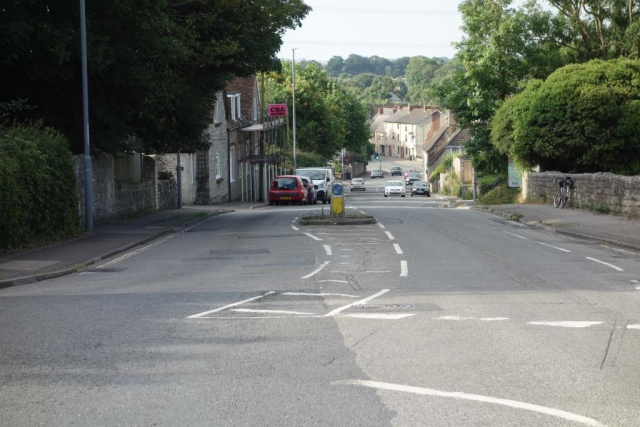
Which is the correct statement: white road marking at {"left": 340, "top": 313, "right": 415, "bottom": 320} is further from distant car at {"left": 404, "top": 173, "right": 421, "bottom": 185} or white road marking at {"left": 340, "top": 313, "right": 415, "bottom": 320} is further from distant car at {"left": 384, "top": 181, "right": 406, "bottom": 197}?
distant car at {"left": 404, "top": 173, "right": 421, "bottom": 185}

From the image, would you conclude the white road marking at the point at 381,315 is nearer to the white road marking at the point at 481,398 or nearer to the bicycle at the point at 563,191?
the white road marking at the point at 481,398

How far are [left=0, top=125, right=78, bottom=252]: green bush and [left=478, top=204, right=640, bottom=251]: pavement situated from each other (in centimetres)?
1360

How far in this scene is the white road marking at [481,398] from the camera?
6316mm

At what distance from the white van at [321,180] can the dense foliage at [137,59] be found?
68.1 feet

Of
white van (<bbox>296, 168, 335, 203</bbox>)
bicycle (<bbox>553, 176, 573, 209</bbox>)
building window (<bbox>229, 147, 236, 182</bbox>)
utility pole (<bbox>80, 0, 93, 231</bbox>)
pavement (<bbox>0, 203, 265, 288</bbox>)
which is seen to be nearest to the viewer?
pavement (<bbox>0, 203, 265, 288</bbox>)

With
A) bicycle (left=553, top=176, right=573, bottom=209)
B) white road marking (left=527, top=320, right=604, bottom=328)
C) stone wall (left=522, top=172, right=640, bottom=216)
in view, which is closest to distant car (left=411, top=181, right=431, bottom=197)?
stone wall (left=522, top=172, right=640, bottom=216)

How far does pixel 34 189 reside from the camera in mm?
19641

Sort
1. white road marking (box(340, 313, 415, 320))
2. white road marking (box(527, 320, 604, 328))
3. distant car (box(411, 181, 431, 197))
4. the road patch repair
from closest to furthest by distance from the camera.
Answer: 1. white road marking (box(527, 320, 604, 328))
2. white road marking (box(340, 313, 415, 320))
3. the road patch repair
4. distant car (box(411, 181, 431, 197))

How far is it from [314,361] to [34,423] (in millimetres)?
2729

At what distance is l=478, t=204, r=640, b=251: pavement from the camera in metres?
22.0

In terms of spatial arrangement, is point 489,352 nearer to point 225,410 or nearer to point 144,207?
point 225,410

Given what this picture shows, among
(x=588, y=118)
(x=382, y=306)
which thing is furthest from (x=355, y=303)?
(x=588, y=118)

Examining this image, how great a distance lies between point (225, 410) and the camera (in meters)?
6.59

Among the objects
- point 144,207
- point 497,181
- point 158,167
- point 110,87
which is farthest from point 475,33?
point 110,87
